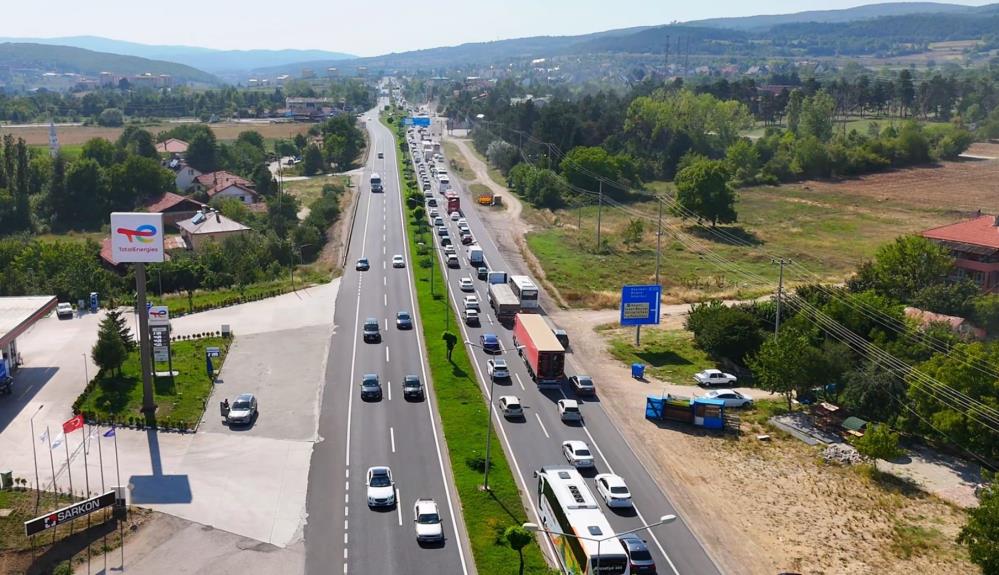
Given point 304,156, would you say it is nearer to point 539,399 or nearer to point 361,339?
point 361,339

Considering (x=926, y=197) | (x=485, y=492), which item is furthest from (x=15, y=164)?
(x=926, y=197)

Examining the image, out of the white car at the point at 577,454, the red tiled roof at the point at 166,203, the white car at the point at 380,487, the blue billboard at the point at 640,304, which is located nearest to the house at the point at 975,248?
the blue billboard at the point at 640,304

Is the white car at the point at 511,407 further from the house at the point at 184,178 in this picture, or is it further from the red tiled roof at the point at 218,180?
the house at the point at 184,178

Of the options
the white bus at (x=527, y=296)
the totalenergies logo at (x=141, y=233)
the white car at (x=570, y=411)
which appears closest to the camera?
the totalenergies logo at (x=141, y=233)

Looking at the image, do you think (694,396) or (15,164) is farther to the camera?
(15,164)

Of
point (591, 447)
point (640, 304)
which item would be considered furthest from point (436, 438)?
point (640, 304)

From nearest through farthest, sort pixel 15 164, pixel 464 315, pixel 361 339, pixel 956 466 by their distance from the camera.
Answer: pixel 956 466
pixel 361 339
pixel 464 315
pixel 15 164
